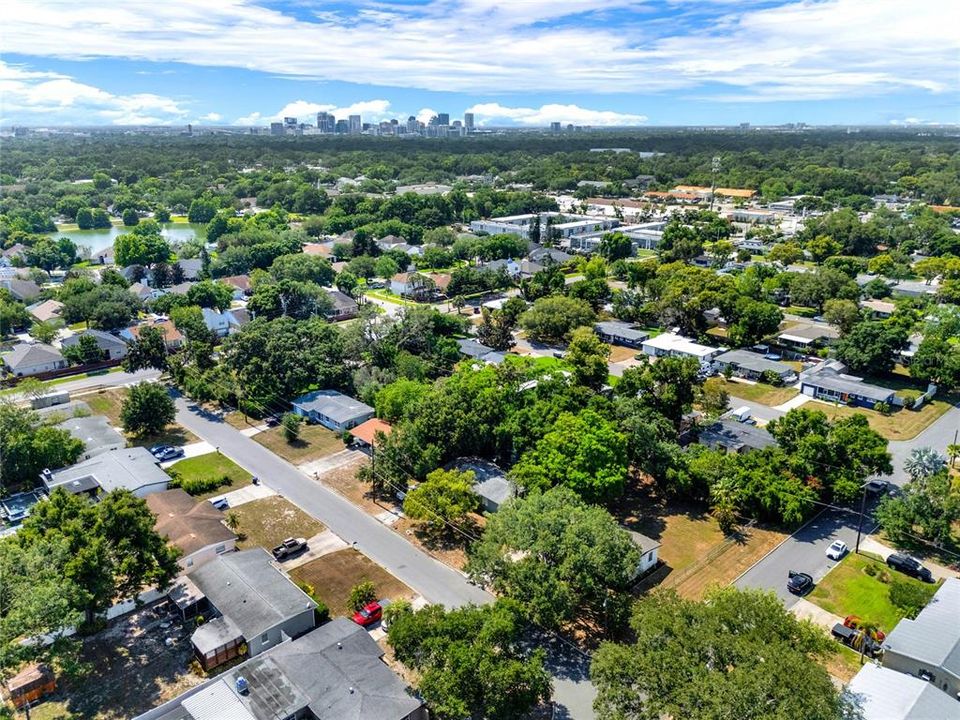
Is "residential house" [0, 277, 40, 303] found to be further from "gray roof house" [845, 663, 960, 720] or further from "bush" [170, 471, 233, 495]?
"gray roof house" [845, 663, 960, 720]

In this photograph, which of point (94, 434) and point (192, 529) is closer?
point (192, 529)

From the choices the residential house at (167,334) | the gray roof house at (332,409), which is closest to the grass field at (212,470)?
→ the gray roof house at (332,409)

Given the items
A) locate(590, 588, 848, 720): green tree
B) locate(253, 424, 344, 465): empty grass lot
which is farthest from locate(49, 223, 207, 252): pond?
locate(590, 588, 848, 720): green tree

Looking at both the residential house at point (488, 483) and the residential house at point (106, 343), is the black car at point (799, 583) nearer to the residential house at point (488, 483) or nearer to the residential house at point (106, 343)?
the residential house at point (488, 483)

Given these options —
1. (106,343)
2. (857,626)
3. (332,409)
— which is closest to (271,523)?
(332,409)

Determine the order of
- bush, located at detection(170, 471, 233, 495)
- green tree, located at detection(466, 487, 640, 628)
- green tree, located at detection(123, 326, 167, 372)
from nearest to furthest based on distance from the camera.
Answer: green tree, located at detection(466, 487, 640, 628), bush, located at detection(170, 471, 233, 495), green tree, located at detection(123, 326, 167, 372)

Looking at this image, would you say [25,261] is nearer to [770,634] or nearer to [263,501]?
[263,501]

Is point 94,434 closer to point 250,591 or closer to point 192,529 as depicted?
point 192,529
